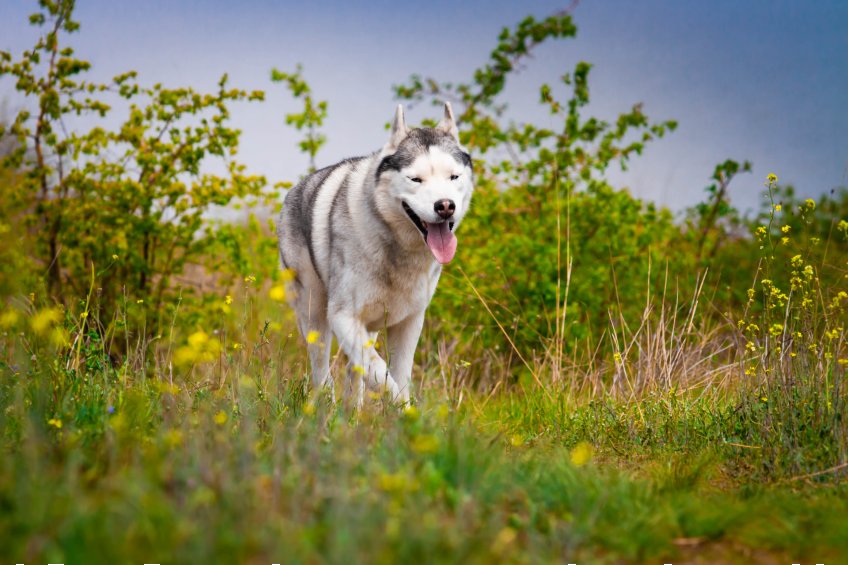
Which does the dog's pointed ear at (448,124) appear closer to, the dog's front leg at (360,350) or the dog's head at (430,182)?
the dog's head at (430,182)

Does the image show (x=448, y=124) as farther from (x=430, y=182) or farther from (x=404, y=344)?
(x=404, y=344)

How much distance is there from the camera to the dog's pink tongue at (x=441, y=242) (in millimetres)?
4695

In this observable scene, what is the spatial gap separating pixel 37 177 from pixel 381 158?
3.95 meters

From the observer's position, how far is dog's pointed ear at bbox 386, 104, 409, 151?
5094mm

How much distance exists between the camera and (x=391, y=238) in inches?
198

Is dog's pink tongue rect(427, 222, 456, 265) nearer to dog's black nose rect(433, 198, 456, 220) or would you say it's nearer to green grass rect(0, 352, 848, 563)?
dog's black nose rect(433, 198, 456, 220)

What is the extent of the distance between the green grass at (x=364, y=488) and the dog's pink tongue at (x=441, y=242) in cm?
87

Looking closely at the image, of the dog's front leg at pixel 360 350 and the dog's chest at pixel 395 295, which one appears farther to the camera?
the dog's chest at pixel 395 295

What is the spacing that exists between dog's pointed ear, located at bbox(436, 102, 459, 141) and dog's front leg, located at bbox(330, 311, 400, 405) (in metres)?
1.37

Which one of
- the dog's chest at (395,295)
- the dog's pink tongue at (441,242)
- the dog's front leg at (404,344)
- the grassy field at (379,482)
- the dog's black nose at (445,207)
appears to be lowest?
the grassy field at (379,482)

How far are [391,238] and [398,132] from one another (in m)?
0.68

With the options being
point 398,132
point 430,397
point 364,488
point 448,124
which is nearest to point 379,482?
point 364,488

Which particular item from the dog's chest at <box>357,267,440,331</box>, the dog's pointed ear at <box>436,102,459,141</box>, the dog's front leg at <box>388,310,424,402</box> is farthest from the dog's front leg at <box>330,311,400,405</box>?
the dog's pointed ear at <box>436,102,459,141</box>

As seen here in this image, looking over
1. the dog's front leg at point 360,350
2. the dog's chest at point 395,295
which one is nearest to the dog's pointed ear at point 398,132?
the dog's chest at point 395,295
